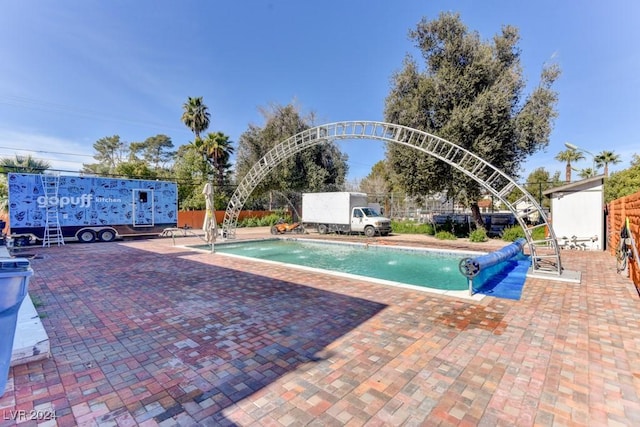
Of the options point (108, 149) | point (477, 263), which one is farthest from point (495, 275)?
point (108, 149)

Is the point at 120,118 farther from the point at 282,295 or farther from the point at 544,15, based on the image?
the point at 544,15

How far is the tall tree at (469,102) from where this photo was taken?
1306 cm

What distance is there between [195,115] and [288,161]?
13.0 m

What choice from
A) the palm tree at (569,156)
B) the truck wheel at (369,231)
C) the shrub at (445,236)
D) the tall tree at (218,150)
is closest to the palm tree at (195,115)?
the tall tree at (218,150)

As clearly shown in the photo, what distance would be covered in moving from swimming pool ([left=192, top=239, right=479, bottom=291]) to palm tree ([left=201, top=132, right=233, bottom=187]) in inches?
540

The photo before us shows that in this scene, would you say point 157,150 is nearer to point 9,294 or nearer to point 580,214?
point 580,214

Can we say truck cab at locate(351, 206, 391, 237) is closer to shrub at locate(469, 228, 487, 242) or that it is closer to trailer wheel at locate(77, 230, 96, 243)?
shrub at locate(469, 228, 487, 242)

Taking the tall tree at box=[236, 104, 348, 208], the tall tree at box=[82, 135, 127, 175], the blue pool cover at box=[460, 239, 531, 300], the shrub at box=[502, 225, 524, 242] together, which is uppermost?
the tall tree at box=[82, 135, 127, 175]

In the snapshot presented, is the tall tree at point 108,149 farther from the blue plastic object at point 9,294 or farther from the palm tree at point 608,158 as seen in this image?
the palm tree at point 608,158

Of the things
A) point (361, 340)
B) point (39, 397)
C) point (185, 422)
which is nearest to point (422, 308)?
point (361, 340)

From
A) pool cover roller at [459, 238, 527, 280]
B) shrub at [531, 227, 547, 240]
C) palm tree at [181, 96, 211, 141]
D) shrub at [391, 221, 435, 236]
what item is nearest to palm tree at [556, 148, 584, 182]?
shrub at [531, 227, 547, 240]

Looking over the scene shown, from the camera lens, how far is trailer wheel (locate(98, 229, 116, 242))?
48.0ft

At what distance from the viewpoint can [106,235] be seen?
1474 cm

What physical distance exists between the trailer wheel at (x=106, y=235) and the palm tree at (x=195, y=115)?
16.2 metres
